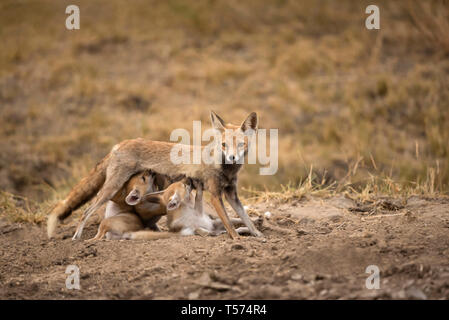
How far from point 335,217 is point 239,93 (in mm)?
7404

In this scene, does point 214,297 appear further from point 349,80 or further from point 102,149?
point 349,80

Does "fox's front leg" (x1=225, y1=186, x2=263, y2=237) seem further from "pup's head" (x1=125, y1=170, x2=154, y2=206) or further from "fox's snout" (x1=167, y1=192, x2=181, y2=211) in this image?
"pup's head" (x1=125, y1=170, x2=154, y2=206)

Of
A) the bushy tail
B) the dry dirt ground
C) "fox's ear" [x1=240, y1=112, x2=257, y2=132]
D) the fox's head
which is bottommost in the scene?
the dry dirt ground

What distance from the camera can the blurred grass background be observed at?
10.6 meters

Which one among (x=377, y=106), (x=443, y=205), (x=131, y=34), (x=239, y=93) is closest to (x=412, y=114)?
(x=377, y=106)

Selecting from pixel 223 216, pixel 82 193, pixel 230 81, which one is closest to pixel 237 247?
pixel 223 216

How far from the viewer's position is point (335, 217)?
6039mm

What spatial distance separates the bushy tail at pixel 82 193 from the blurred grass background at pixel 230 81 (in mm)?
2890

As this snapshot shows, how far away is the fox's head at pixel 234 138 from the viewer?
549cm

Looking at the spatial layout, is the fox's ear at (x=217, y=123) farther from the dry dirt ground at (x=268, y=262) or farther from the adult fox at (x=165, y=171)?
the dry dirt ground at (x=268, y=262)

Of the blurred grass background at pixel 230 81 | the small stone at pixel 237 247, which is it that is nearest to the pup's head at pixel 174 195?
the small stone at pixel 237 247

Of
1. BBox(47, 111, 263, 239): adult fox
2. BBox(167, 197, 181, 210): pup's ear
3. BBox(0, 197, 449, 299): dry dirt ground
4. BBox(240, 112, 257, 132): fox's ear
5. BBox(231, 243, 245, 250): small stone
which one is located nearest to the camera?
BBox(0, 197, 449, 299): dry dirt ground

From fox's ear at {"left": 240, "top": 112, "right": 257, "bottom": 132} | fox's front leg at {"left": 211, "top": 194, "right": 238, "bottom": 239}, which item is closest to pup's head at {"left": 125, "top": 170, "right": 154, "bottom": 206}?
fox's front leg at {"left": 211, "top": 194, "right": 238, "bottom": 239}

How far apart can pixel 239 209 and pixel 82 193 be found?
199 centimetres
